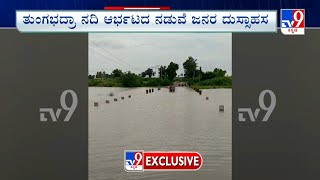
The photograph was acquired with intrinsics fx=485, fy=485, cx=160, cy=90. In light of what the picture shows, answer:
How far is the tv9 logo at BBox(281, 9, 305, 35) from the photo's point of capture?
409 centimetres

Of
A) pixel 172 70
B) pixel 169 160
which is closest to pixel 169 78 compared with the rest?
pixel 172 70

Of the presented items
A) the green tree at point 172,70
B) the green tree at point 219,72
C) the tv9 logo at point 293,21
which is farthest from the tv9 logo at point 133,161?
the tv9 logo at point 293,21

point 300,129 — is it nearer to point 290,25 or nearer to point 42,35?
point 290,25

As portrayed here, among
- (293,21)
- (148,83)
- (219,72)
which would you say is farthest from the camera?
(148,83)

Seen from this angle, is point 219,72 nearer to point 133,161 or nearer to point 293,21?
point 293,21

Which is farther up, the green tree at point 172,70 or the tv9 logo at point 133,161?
the green tree at point 172,70

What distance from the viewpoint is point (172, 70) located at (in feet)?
14.4

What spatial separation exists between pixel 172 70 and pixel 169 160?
82 centimetres

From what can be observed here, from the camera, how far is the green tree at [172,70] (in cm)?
434

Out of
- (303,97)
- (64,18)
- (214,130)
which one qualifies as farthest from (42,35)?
(303,97)

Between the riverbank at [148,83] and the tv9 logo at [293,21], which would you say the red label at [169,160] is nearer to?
the riverbank at [148,83]

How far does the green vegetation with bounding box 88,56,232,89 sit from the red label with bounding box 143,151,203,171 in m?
0.67

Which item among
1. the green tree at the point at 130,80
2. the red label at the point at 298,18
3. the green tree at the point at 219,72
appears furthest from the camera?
the green tree at the point at 130,80

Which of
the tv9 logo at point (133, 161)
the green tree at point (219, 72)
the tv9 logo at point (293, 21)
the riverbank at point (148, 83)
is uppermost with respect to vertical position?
the tv9 logo at point (293, 21)
